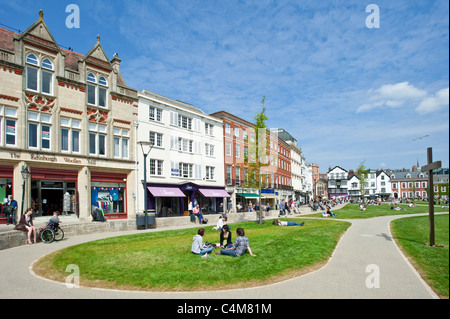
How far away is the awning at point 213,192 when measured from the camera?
37219mm

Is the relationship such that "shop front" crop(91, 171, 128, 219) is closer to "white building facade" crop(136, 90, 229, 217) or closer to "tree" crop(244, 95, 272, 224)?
"white building facade" crop(136, 90, 229, 217)

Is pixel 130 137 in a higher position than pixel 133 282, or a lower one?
higher

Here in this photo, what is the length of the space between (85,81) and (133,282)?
23145mm

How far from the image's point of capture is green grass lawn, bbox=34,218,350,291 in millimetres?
8055

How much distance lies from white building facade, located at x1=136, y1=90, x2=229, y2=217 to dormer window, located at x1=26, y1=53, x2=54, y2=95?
8.36m

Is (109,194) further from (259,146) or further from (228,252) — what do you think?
(228,252)

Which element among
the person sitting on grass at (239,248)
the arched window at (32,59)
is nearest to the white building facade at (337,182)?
the arched window at (32,59)

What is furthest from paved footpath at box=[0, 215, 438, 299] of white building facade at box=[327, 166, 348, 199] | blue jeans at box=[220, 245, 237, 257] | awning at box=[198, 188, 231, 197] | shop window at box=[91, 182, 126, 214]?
white building facade at box=[327, 166, 348, 199]

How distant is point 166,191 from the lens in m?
32.4

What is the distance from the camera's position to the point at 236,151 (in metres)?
45.8

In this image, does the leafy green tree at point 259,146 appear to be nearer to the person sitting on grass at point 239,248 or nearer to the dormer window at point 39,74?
the person sitting on grass at point 239,248

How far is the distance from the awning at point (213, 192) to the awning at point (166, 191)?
3.93m
